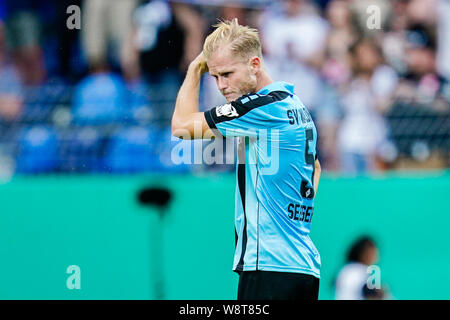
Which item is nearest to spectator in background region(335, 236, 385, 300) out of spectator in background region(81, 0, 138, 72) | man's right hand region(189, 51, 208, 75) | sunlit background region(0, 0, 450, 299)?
sunlit background region(0, 0, 450, 299)

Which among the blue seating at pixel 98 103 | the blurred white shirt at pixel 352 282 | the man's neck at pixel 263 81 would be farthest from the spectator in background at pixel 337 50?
the man's neck at pixel 263 81

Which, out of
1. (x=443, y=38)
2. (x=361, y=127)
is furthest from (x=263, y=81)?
(x=443, y=38)

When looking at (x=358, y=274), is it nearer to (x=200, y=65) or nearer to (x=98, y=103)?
(x=98, y=103)

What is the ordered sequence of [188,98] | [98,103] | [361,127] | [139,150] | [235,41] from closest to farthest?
[235,41]
[188,98]
[139,150]
[98,103]
[361,127]

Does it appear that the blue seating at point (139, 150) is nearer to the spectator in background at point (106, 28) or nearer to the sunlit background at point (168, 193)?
the sunlit background at point (168, 193)

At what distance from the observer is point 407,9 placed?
1097cm

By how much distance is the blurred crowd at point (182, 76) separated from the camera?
348 inches

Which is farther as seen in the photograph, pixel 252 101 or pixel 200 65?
pixel 200 65

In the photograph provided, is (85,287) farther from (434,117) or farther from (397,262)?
(434,117)

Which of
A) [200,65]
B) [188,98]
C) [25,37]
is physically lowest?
[188,98]

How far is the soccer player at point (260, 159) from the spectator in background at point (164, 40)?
4704mm

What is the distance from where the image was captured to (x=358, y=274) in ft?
27.7

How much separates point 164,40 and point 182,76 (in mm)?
634
